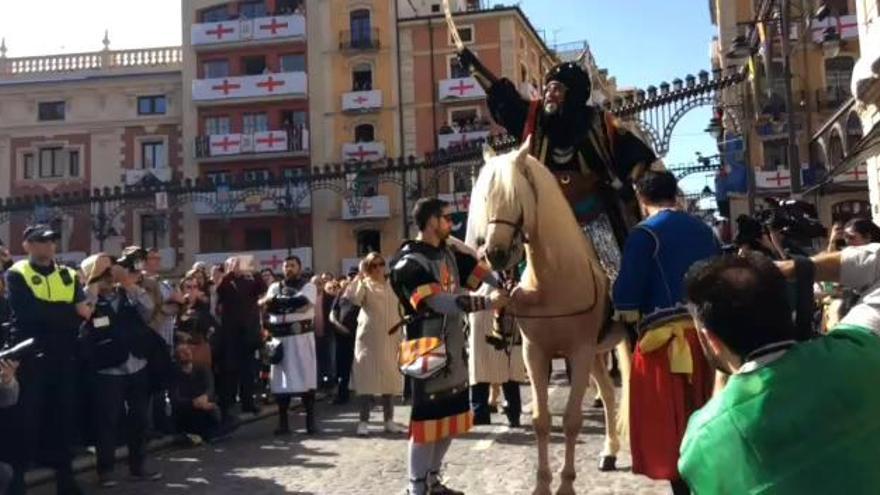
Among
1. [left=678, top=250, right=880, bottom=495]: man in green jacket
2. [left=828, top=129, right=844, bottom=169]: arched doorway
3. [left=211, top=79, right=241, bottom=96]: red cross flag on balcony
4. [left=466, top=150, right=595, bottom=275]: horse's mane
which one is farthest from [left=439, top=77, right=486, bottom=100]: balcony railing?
[left=678, top=250, right=880, bottom=495]: man in green jacket

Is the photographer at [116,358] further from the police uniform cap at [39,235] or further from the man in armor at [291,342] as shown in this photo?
the man in armor at [291,342]

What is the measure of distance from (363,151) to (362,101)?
289 centimetres

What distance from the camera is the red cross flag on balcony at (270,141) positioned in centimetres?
4619

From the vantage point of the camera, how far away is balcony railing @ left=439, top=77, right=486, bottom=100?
46.0m

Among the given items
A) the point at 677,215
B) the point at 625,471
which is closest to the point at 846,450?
the point at 677,215

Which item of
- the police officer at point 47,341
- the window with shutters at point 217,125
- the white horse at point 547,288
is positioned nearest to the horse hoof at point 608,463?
the white horse at point 547,288

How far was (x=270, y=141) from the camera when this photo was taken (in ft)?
152

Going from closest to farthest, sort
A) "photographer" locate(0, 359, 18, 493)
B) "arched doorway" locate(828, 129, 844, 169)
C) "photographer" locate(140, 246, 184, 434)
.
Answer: "photographer" locate(0, 359, 18, 493) → "photographer" locate(140, 246, 184, 434) → "arched doorway" locate(828, 129, 844, 169)

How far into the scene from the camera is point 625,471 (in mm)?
6957

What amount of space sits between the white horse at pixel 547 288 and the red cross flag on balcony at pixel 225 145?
138 feet

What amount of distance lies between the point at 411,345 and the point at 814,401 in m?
3.73

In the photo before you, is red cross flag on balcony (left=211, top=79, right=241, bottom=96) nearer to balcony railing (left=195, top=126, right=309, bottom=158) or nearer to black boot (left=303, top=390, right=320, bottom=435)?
balcony railing (left=195, top=126, right=309, bottom=158)

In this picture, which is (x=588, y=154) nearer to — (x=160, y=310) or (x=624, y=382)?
(x=624, y=382)

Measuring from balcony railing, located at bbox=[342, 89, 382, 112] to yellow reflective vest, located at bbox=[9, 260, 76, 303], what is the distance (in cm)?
4027
